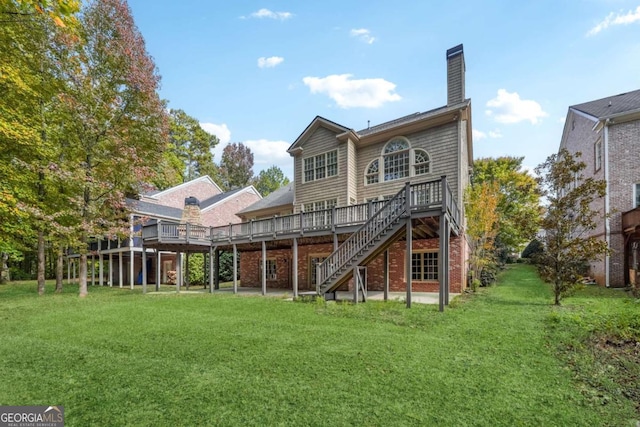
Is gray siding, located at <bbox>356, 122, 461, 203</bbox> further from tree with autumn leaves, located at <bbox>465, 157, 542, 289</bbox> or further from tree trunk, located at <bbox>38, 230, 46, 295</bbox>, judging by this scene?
tree trunk, located at <bbox>38, 230, 46, 295</bbox>

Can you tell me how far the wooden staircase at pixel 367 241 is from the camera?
30.8ft

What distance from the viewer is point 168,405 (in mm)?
3490

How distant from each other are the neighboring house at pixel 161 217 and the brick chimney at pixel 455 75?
14.7 m

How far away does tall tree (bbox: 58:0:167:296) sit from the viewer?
541 inches

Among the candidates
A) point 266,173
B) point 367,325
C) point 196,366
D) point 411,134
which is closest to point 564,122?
point 411,134

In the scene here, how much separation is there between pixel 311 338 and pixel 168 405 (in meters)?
2.94

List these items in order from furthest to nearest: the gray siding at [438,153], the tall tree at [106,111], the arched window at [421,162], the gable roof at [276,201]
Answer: the gable roof at [276,201] → the tall tree at [106,111] → the arched window at [421,162] → the gray siding at [438,153]

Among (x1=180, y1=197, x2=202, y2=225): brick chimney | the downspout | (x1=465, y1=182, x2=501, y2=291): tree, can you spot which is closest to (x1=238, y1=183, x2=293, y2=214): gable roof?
(x1=180, y1=197, x2=202, y2=225): brick chimney

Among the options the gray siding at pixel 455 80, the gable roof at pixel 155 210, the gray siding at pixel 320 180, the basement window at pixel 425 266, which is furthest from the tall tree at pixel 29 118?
the basement window at pixel 425 266

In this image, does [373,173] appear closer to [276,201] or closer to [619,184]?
[276,201]

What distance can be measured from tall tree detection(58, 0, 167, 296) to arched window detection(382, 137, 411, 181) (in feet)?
39.4

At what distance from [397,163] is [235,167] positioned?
33037mm

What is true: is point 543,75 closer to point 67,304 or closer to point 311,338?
point 311,338

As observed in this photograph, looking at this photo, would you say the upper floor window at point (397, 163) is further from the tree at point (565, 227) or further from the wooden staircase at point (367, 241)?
the wooden staircase at point (367, 241)
